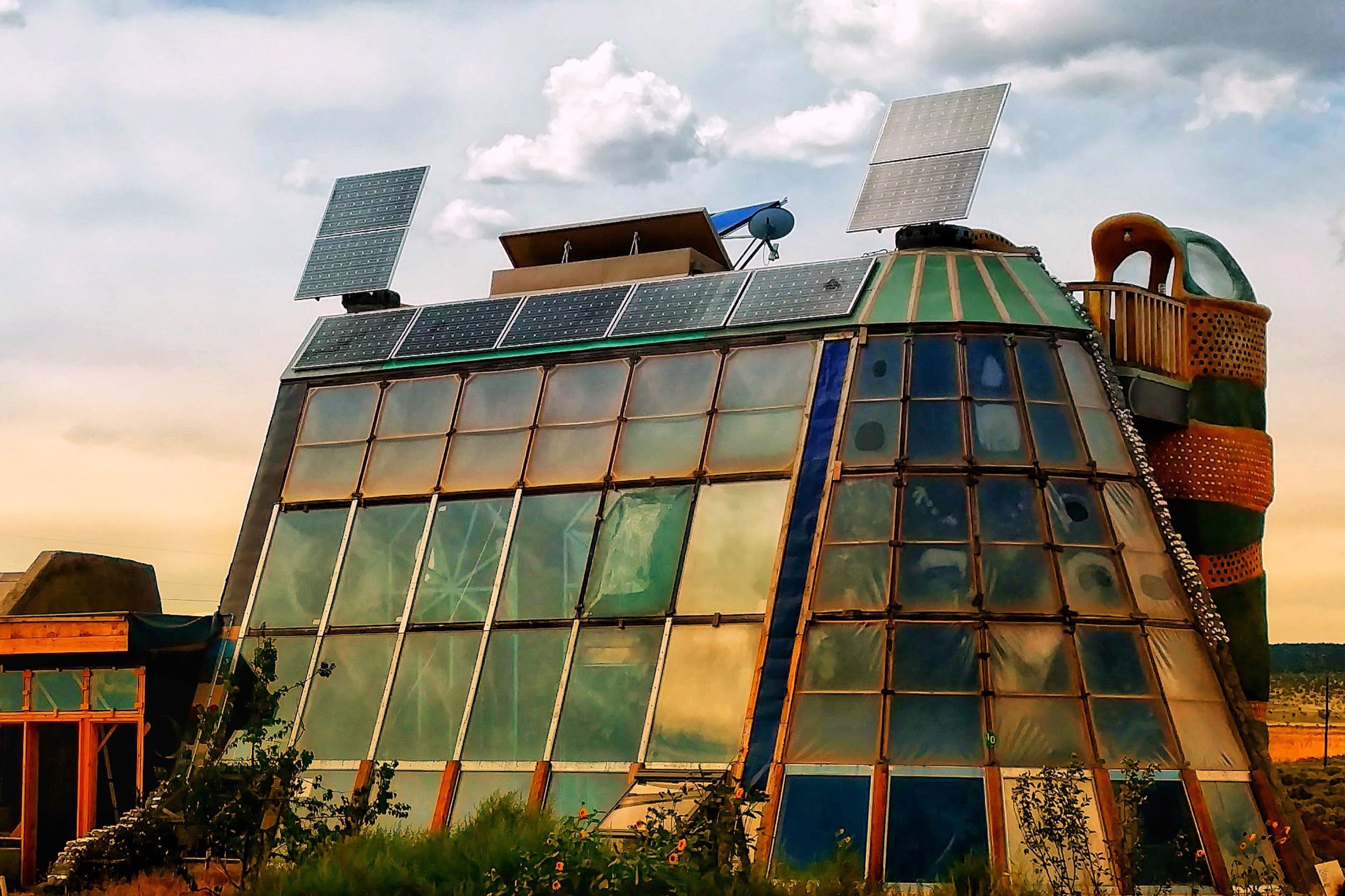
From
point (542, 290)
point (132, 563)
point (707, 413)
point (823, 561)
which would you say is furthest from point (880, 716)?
point (132, 563)

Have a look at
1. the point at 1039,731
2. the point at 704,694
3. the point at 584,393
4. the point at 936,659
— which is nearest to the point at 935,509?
the point at 936,659

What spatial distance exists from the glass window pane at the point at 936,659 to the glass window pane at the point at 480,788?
5.97 meters

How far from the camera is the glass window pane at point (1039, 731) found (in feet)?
68.8

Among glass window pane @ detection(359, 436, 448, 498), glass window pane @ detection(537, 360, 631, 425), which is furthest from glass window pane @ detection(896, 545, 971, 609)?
glass window pane @ detection(359, 436, 448, 498)

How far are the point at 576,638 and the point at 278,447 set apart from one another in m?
8.35

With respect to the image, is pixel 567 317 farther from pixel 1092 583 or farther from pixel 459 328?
pixel 1092 583

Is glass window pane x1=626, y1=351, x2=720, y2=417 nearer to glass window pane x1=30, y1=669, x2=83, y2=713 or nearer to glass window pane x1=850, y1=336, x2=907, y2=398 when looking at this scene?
glass window pane x1=850, y1=336, x2=907, y2=398

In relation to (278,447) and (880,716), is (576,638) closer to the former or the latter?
(880,716)

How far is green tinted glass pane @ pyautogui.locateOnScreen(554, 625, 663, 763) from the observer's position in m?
23.3

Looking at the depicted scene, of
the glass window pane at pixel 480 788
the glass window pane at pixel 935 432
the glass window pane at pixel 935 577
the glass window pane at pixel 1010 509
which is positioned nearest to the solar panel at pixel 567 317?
the glass window pane at pixel 935 432

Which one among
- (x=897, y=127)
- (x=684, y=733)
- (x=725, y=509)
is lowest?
(x=684, y=733)

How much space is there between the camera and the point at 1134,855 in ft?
59.2

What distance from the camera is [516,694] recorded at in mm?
24562

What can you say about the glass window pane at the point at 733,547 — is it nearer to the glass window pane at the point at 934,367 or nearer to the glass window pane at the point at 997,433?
the glass window pane at the point at 934,367
